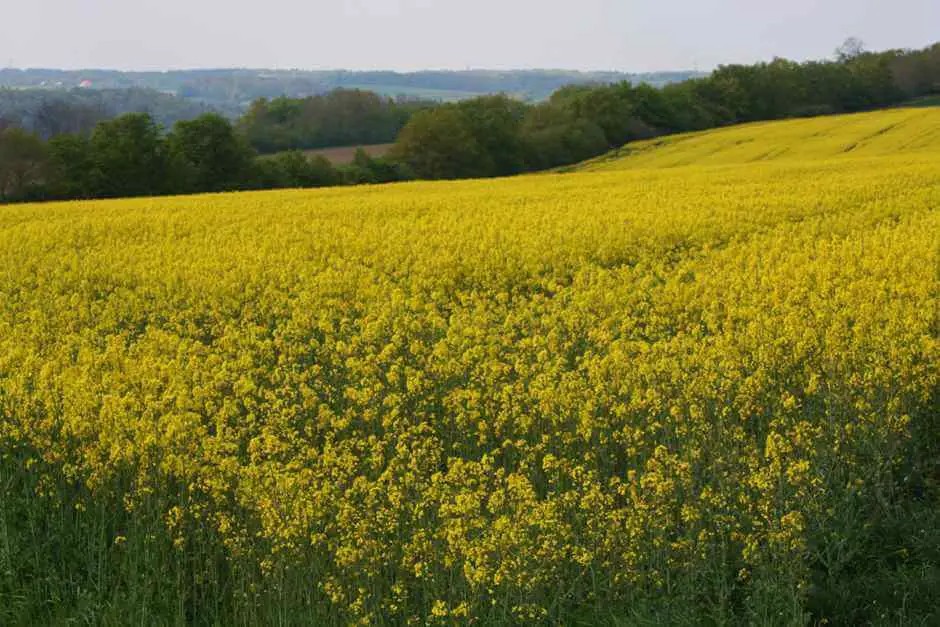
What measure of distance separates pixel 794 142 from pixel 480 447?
1801 inches

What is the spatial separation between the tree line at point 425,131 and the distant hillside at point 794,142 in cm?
843

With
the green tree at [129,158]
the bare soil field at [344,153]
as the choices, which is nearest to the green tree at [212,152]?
the green tree at [129,158]

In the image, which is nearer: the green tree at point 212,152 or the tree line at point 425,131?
the tree line at point 425,131

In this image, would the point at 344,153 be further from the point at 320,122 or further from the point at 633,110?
the point at 633,110

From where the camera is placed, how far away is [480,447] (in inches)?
316

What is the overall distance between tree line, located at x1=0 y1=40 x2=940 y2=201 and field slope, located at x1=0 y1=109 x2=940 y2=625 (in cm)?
3729

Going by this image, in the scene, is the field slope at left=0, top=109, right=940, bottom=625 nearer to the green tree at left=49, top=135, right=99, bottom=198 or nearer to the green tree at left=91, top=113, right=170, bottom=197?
the green tree at left=49, top=135, right=99, bottom=198

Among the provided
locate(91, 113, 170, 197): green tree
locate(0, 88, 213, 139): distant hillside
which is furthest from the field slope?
locate(0, 88, 213, 139): distant hillside

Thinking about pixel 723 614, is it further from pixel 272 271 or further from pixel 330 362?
pixel 272 271

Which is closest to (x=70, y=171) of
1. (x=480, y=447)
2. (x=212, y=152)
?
(x=212, y=152)

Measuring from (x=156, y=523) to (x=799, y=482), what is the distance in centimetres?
420

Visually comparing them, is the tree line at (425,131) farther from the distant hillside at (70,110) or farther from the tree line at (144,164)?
the distant hillside at (70,110)

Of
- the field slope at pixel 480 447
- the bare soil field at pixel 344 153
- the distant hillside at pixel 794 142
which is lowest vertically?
the field slope at pixel 480 447

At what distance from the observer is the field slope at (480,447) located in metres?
5.84
